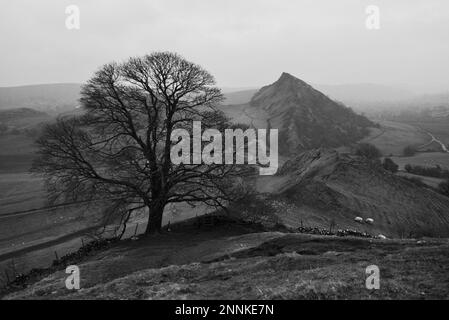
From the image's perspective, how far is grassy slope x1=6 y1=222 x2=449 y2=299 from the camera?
1105 centimetres

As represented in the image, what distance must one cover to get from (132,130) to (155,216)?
5944 mm

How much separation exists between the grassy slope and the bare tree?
171 inches

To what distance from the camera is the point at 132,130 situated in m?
24.7

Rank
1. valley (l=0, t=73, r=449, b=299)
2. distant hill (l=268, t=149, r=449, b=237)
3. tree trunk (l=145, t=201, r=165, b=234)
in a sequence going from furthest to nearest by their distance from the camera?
distant hill (l=268, t=149, r=449, b=237) → tree trunk (l=145, t=201, r=165, b=234) → valley (l=0, t=73, r=449, b=299)

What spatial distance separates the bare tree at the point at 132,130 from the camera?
23562 mm

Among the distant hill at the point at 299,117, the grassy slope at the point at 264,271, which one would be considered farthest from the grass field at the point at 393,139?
the grassy slope at the point at 264,271

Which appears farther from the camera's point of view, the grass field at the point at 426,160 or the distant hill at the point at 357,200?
the grass field at the point at 426,160

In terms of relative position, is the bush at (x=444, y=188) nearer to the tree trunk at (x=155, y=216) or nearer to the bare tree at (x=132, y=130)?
the bare tree at (x=132, y=130)

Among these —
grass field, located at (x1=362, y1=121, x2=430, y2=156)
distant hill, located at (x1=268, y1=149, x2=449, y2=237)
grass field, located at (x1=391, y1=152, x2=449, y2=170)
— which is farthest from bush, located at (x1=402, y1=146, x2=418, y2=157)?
distant hill, located at (x1=268, y1=149, x2=449, y2=237)

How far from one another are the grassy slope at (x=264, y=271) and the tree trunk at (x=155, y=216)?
3637 millimetres

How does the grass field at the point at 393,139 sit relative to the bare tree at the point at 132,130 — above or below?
below

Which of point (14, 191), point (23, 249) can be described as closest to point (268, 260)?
point (23, 249)

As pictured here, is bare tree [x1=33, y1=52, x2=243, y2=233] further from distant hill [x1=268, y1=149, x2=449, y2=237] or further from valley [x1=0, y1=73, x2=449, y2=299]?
distant hill [x1=268, y1=149, x2=449, y2=237]
